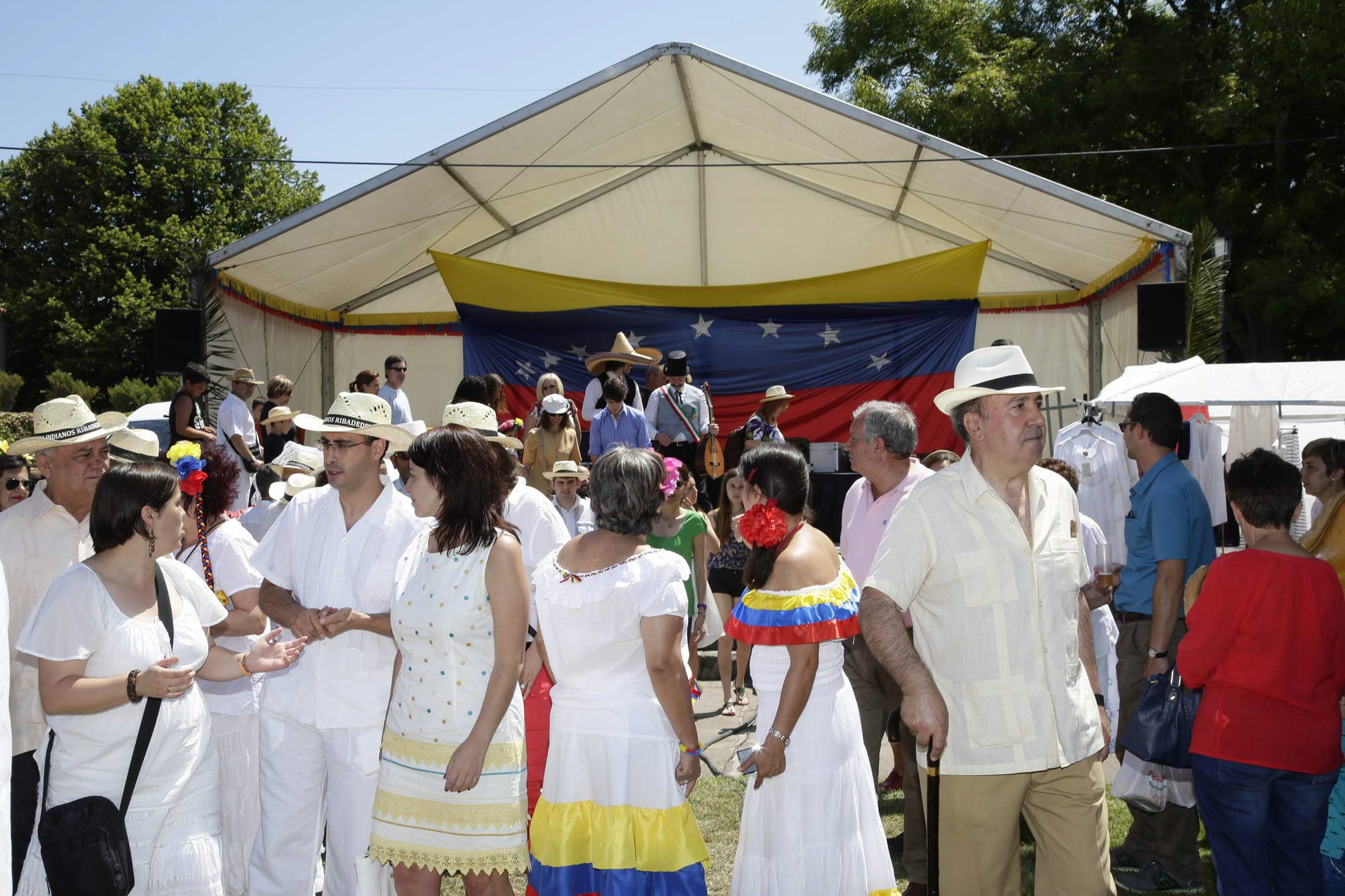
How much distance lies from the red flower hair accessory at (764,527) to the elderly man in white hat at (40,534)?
85.3 inches

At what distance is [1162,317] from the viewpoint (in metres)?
9.81

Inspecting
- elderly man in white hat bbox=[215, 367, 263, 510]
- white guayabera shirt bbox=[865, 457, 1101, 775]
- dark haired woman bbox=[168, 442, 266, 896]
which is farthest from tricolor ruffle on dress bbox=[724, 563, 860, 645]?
elderly man in white hat bbox=[215, 367, 263, 510]

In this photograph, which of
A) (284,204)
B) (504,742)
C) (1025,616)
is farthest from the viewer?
(284,204)

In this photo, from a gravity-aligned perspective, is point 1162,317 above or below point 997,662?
above

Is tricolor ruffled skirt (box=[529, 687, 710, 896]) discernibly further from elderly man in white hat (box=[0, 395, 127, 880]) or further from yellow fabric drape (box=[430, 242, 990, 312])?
yellow fabric drape (box=[430, 242, 990, 312])

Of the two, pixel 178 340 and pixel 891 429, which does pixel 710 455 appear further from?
pixel 891 429

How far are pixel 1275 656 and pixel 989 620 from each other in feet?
3.67

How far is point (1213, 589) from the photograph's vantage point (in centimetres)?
364

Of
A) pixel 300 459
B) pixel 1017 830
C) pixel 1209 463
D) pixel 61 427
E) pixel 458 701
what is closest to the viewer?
pixel 1017 830

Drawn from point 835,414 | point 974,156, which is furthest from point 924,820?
point 835,414

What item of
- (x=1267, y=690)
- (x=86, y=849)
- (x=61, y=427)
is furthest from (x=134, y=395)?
(x=1267, y=690)

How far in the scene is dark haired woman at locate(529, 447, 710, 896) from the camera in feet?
11.1

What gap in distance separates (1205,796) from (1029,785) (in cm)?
97

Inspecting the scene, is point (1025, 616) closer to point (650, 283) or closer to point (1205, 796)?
point (1205, 796)
